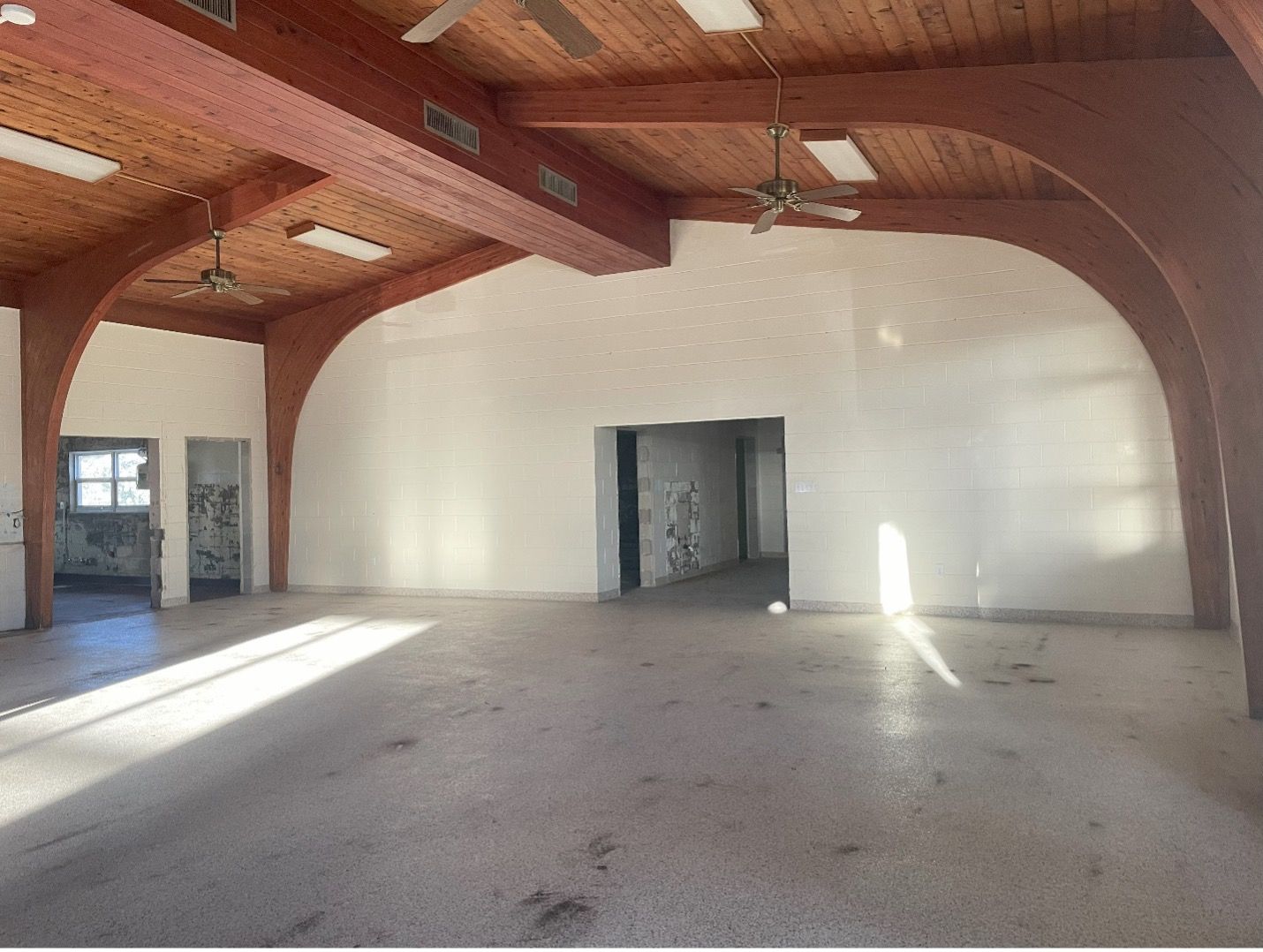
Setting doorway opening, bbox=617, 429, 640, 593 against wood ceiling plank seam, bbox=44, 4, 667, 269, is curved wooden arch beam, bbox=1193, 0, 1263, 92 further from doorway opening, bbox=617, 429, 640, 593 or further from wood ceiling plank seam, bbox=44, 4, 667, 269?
doorway opening, bbox=617, 429, 640, 593

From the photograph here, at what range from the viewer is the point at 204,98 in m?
4.89

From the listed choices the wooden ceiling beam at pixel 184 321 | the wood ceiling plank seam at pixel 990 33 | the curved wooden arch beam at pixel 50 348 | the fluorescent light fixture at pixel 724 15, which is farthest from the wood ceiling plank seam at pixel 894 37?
the wooden ceiling beam at pixel 184 321

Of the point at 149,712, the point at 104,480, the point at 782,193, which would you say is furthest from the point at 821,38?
the point at 104,480

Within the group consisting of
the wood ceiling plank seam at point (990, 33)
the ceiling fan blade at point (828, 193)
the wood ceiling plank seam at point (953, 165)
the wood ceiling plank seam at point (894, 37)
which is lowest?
the ceiling fan blade at point (828, 193)

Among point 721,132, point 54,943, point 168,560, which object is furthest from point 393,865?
point 168,560

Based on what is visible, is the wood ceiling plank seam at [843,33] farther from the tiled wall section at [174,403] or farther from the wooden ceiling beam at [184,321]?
the tiled wall section at [174,403]

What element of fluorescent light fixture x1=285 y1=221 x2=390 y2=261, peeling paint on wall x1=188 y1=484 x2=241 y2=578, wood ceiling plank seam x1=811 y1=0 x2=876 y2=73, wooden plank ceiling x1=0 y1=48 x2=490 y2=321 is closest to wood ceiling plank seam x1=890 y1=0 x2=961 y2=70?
wood ceiling plank seam x1=811 y1=0 x2=876 y2=73

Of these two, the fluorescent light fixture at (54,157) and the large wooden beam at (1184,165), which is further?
the fluorescent light fixture at (54,157)

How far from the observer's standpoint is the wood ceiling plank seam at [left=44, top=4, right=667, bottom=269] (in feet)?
14.8

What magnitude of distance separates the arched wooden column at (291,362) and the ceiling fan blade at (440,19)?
268 inches

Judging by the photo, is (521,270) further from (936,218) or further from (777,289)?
(936,218)

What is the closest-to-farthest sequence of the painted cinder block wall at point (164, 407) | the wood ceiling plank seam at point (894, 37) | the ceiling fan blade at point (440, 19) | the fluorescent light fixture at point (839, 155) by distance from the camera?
the ceiling fan blade at point (440, 19), the wood ceiling plank seam at point (894, 37), the fluorescent light fixture at point (839, 155), the painted cinder block wall at point (164, 407)

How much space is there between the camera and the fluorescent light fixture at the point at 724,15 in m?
4.66

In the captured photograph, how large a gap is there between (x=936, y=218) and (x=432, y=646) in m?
5.65
